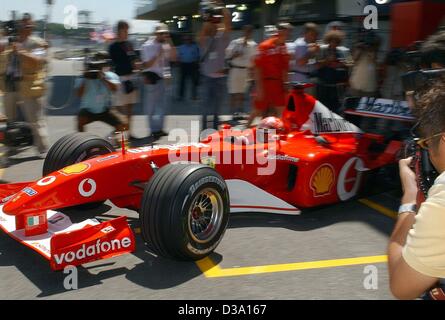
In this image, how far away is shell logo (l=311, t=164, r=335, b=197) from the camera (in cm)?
449

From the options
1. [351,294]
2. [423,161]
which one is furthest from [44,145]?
[423,161]

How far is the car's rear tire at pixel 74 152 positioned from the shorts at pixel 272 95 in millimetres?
3084

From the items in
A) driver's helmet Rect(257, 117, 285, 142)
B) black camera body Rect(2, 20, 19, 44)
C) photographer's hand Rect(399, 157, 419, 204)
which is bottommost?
driver's helmet Rect(257, 117, 285, 142)

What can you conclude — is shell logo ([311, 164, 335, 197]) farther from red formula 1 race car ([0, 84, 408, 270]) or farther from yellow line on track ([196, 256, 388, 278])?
yellow line on track ([196, 256, 388, 278])

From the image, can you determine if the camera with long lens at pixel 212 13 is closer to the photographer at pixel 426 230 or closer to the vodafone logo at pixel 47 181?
the vodafone logo at pixel 47 181

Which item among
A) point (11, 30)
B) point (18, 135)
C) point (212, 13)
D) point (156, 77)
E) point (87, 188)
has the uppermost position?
point (212, 13)

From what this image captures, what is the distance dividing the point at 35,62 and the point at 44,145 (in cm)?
115

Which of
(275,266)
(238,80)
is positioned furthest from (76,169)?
(238,80)

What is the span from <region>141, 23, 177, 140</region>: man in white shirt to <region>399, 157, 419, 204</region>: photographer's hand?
631cm

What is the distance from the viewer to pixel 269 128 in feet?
16.1

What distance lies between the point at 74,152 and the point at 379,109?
321 cm

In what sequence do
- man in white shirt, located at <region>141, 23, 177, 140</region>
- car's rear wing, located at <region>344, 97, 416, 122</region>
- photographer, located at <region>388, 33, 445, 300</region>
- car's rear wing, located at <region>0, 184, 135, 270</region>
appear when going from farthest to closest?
1. man in white shirt, located at <region>141, 23, 177, 140</region>
2. car's rear wing, located at <region>344, 97, 416, 122</region>
3. car's rear wing, located at <region>0, 184, 135, 270</region>
4. photographer, located at <region>388, 33, 445, 300</region>

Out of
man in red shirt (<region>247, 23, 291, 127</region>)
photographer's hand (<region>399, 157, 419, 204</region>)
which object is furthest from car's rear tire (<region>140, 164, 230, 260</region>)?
man in red shirt (<region>247, 23, 291, 127</region>)

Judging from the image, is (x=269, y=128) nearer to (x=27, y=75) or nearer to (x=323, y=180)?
(x=323, y=180)
